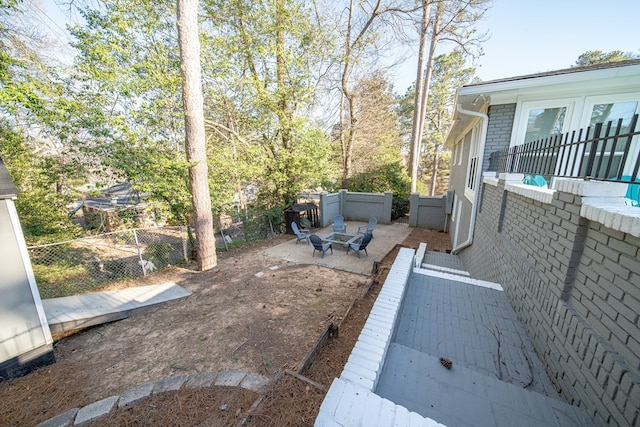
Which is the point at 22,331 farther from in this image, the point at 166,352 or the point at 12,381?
the point at 166,352

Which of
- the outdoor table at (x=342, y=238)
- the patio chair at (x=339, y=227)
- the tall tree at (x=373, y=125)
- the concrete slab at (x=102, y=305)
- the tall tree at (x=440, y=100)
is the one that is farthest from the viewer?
the tall tree at (x=440, y=100)

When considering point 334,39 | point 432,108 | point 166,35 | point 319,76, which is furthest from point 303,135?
point 432,108

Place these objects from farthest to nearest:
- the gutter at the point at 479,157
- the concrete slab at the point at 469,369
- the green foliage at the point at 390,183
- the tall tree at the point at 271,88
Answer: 1. the green foliage at the point at 390,183
2. the tall tree at the point at 271,88
3. the gutter at the point at 479,157
4. the concrete slab at the point at 469,369

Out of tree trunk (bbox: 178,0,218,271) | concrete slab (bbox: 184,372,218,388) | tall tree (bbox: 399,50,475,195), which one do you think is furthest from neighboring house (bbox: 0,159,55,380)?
tall tree (bbox: 399,50,475,195)

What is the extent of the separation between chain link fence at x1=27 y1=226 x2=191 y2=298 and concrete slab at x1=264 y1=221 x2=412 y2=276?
3162 millimetres

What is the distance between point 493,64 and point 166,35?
46.1ft

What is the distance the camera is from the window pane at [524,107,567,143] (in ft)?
16.4

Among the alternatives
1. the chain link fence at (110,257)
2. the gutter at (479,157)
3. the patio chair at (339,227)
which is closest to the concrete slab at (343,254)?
the patio chair at (339,227)

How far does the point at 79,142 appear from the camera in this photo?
19.5ft

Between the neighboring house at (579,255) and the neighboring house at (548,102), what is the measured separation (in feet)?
0.06

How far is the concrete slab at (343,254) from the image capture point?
7.07 m

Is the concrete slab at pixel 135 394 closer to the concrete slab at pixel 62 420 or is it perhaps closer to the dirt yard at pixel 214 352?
the dirt yard at pixel 214 352

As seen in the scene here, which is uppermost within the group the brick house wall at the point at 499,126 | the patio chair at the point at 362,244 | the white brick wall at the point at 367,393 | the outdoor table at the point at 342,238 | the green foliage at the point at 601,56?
the green foliage at the point at 601,56

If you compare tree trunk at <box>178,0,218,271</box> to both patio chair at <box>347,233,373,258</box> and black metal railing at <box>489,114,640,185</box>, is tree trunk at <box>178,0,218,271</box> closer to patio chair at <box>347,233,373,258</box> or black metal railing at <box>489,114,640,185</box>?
patio chair at <box>347,233,373,258</box>
